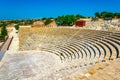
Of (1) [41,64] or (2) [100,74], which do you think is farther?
(1) [41,64]

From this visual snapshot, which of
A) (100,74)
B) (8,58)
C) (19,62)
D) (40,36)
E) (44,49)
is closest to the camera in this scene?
(100,74)

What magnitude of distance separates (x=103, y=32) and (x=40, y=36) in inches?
495

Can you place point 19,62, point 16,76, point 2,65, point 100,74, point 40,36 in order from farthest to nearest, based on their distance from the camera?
point 40,36
point 19,62
point 2,65
point 16,76
point 100,74

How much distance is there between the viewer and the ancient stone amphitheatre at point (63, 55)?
996 centimetres

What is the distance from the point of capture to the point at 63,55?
80.8 ft

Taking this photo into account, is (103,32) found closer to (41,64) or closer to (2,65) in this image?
(41,64)

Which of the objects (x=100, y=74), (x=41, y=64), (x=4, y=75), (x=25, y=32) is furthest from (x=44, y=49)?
(x=100, y=74)

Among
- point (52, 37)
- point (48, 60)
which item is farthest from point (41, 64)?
point (52, 37)

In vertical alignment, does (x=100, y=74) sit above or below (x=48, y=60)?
above

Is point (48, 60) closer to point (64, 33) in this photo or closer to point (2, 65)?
point (2, 65)

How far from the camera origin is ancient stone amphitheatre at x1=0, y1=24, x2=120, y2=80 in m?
9.96

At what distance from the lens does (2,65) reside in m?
22.5

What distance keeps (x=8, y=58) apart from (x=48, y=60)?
18.7 feet

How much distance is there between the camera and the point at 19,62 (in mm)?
24016
